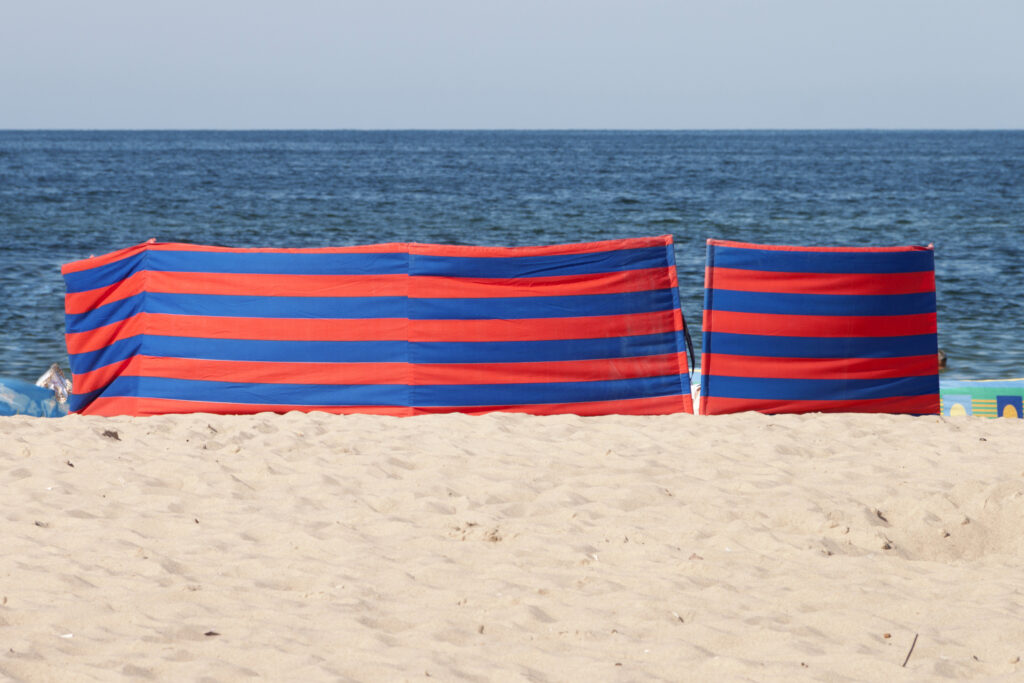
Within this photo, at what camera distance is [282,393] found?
316 inches

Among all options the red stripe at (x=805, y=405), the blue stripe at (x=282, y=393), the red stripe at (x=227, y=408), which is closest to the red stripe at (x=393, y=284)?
the blue stripe at (x=282, y=393)

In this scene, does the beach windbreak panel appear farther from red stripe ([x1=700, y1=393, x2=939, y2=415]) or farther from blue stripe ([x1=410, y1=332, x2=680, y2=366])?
red stripe ([x1=700, y1=393, x2=939, y2=415])

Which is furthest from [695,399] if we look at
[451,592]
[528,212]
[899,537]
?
[528,212]

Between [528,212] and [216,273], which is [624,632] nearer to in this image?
[216,273]

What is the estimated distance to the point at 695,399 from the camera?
859cm

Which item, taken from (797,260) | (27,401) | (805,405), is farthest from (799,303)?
(27,401)

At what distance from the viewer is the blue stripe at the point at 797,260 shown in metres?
7.98

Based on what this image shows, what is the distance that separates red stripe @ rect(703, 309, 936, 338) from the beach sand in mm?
976

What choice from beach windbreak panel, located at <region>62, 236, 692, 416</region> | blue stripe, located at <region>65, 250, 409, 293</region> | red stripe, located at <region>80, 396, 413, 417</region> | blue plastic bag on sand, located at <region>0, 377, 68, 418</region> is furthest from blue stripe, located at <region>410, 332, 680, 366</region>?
blue plastic bag on sand, located at <region>0, 377, 68, 418</region>

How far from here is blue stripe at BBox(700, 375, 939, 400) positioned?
8.04 m

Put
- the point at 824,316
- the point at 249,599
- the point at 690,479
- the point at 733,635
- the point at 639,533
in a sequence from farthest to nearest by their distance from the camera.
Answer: the point at 824,316 → the point at 690,479 → the point at 639,533 → the point at 249,599 → the point at 733,635

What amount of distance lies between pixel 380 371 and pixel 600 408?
1.71 metres

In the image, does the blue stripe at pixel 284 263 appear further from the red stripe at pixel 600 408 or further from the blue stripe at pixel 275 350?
the red stripe at pixel 600 408

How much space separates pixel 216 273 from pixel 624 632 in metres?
5.12
